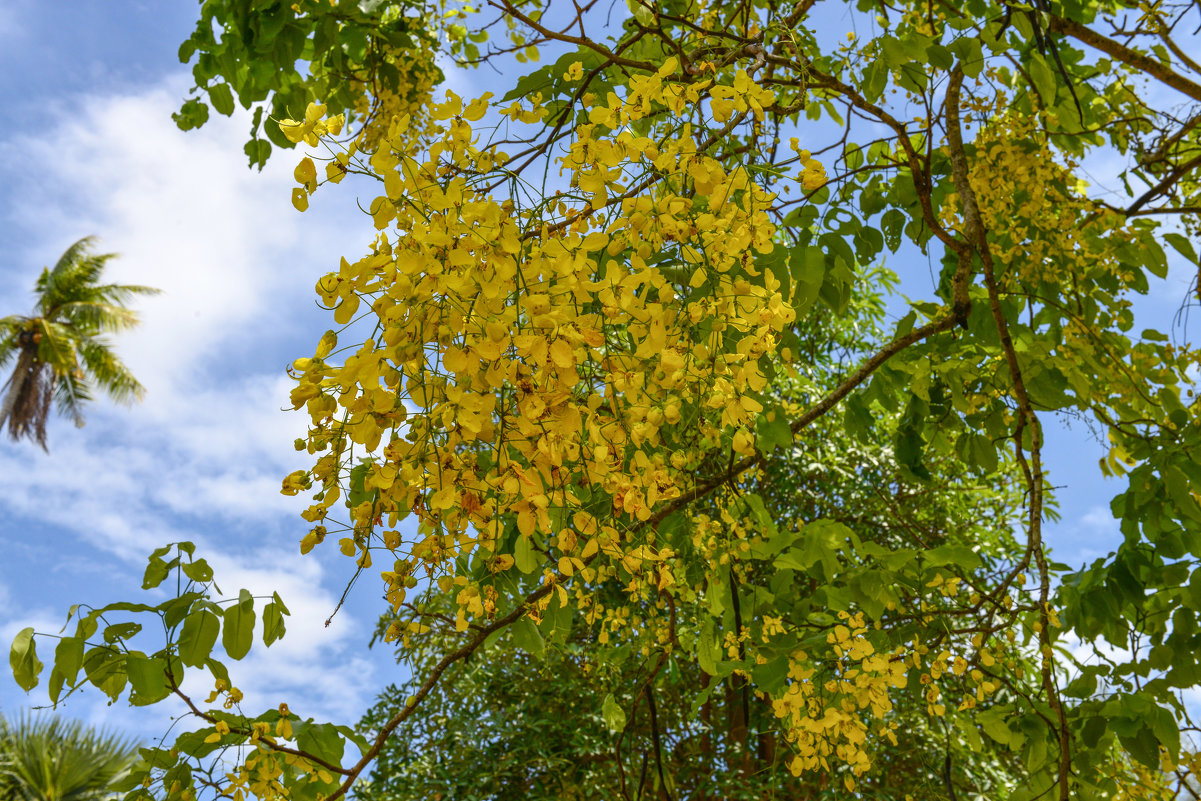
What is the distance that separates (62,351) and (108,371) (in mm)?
821

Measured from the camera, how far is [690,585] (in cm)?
197

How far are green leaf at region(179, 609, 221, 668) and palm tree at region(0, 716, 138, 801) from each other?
309 inches

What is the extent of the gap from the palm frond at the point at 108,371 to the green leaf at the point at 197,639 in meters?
17.3

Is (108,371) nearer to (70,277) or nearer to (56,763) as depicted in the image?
(70,277)

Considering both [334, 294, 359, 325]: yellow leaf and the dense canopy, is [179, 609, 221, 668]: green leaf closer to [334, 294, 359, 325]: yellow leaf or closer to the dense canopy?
the dense canopy

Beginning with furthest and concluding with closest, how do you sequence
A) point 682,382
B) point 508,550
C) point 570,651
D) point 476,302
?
1. point 570,651
2. point 508,550
3. point 682,382
4. point 476,302

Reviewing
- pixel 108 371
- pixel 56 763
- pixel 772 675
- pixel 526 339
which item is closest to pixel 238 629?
pixel 526 339

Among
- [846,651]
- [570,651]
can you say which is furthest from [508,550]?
[570,651]

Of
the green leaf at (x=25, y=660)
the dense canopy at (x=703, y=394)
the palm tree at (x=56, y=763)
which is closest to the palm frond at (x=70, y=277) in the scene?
the palm tree at (x=56, y=763)

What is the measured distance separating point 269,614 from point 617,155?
773 mm

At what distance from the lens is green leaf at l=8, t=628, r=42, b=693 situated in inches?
41.3

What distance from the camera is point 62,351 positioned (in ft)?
52.2

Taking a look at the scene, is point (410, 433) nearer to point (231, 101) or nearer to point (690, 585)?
point (690, 585)

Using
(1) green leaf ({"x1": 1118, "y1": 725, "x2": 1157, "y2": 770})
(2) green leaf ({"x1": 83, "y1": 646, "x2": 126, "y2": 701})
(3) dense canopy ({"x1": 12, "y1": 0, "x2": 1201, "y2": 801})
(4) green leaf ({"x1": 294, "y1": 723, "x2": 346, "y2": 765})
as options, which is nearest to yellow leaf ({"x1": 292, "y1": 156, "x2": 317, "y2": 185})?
(3) dense canopy ({"x1": 12, "y1": 0, "x2": 1201, "y2": 801})
